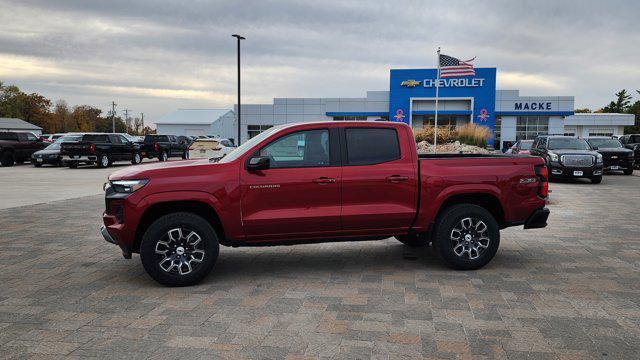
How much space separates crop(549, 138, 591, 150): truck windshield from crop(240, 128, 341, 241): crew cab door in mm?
14755

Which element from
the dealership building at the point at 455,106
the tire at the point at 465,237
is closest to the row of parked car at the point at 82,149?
the tire at the point at 465,237

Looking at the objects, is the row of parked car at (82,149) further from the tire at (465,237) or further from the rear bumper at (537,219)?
the rear bumper at (537,219)

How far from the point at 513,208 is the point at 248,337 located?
12.4 feet

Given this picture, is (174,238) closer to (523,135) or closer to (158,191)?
(158,191)

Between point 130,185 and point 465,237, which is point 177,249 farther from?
point 465,237

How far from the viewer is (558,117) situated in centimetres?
5047

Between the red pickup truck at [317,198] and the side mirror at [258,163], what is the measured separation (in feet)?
0.05

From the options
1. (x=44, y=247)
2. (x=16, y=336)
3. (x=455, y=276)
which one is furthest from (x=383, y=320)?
(x=44, y=247)

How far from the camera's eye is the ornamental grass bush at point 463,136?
97.0 feet

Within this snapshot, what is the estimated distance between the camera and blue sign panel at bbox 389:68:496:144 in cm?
4875

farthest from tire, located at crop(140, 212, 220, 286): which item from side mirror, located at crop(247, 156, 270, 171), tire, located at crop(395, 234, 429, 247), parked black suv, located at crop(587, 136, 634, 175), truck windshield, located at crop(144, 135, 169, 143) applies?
truck windshield, located at crop(144, 135, 169, 143)

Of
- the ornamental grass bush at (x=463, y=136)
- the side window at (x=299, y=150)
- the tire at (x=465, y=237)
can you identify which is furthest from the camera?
the ornamental grass bush at (x=463, y=136)

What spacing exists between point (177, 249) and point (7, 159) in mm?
24851

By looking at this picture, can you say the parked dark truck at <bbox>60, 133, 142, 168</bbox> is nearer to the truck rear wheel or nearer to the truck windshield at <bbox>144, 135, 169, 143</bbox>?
the truck rear wheel
